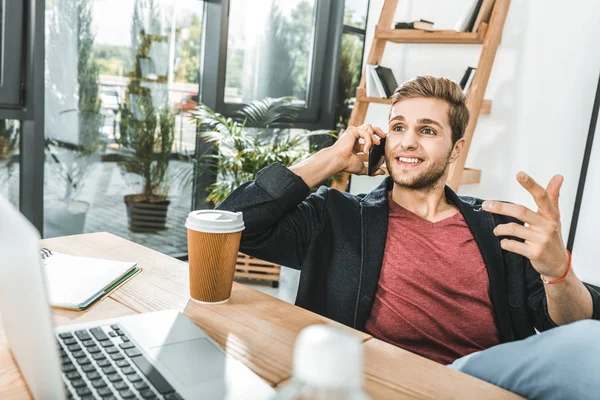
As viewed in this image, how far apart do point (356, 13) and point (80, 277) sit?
3300 mm

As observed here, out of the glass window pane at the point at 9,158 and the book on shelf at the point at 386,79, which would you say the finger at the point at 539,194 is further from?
the glass window pane at the point at 9,158

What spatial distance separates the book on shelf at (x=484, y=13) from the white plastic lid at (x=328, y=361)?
2.85 m

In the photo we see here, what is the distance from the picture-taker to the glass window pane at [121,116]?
2.82m

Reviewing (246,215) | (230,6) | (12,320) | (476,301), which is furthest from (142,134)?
(12,320)

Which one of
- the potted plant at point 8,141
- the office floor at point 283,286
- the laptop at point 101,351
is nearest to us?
the laptop at point 101,351

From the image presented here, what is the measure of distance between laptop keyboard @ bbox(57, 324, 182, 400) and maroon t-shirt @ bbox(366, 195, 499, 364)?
769 millimetres

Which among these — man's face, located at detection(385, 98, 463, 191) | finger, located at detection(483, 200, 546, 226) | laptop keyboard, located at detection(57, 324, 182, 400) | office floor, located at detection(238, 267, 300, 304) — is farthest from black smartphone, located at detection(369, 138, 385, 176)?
office floor, located at detection(238, 267, 300, 304)

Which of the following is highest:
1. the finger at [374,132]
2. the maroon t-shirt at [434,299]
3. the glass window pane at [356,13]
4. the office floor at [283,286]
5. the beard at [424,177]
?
the glass window pane at [356,13]

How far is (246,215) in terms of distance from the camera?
1.41 metres

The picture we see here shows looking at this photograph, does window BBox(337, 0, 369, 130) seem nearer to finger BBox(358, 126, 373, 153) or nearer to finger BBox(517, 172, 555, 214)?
finger BBox(358, 126, 373, 153)

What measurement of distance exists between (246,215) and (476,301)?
629 mm

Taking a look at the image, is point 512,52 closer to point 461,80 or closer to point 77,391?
point 461,80

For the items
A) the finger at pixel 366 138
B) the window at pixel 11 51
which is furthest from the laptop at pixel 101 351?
the window at pixel 11 51

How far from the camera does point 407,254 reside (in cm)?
150
